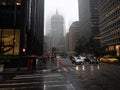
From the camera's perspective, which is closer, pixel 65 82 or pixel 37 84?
pixel 37 84

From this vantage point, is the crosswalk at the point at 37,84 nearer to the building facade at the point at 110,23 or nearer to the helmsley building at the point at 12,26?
the helmsley building at the point at 12,26

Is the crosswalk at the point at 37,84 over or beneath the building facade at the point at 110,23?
beneath

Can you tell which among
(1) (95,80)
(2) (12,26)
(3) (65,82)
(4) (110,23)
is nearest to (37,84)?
(3) (65,82)

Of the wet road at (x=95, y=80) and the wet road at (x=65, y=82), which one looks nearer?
the wet road at (x=95, y=80)

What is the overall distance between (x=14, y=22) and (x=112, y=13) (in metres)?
70.3

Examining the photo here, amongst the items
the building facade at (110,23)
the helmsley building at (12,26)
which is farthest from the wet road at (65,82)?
the building facade at (110,23)

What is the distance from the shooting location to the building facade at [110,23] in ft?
276

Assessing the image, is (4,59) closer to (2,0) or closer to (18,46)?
(18,46)

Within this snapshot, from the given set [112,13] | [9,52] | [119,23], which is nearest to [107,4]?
[112,13]

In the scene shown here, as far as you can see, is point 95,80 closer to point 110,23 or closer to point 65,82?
point 65,82

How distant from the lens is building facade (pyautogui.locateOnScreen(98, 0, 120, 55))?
84.0 m

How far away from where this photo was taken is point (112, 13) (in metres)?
91.6

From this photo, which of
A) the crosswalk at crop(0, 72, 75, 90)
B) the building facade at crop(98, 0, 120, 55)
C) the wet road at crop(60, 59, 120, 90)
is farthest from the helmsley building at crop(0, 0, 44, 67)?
the building facade at crop(98, 0, 120, 55)

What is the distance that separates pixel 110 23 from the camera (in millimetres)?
95188
